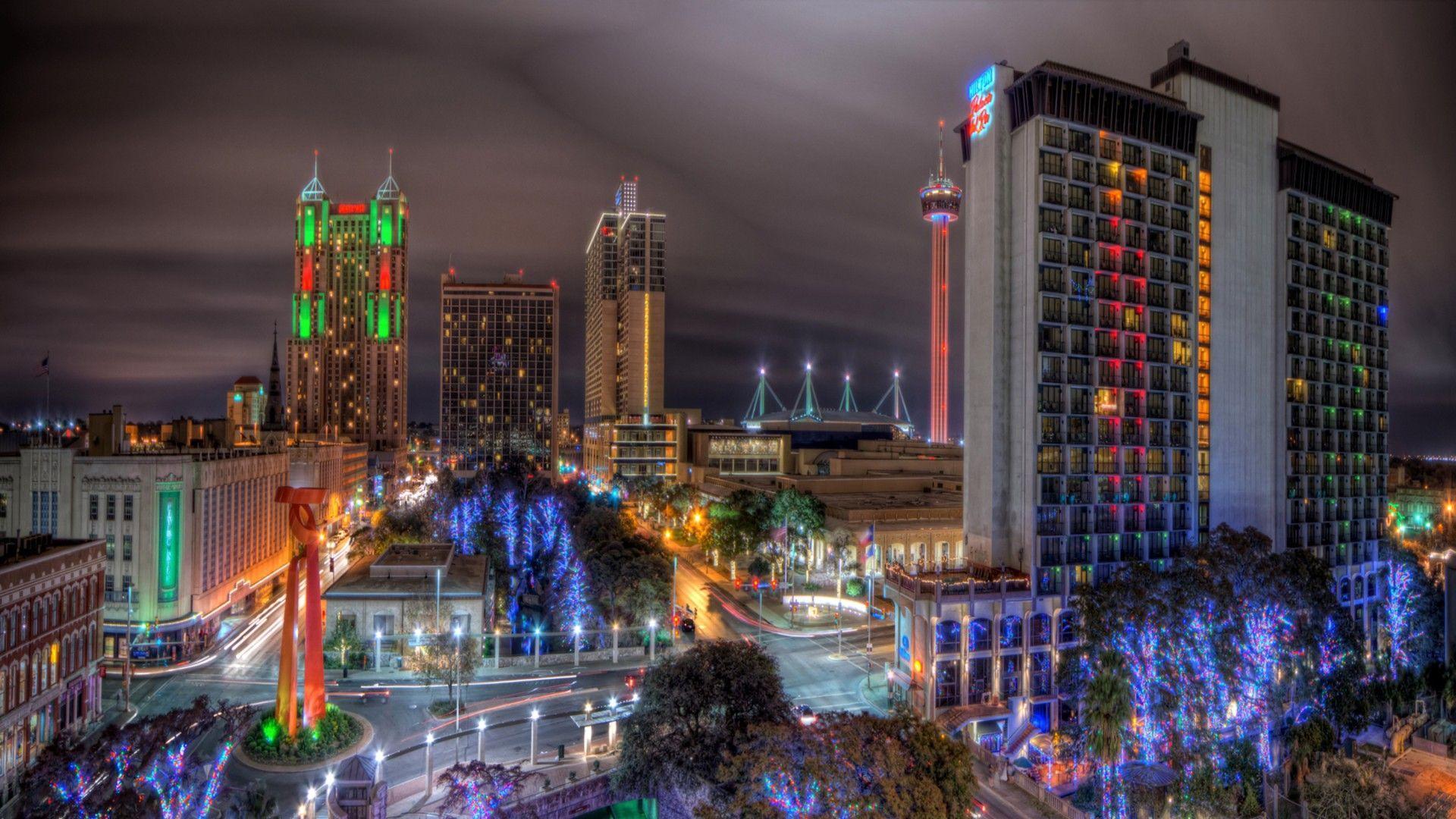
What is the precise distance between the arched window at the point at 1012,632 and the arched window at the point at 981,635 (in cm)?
116

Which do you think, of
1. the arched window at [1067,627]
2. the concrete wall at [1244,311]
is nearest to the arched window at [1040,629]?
the arched window at [1067,627]

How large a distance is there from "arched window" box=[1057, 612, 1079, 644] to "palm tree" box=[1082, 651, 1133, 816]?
1614 cm

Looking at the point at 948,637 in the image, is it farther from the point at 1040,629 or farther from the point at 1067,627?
the point at 1067,627

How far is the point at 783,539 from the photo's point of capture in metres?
91.7

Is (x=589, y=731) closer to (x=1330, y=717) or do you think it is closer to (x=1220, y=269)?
(x=1330, y=717)

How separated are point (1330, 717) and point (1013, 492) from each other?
22.3m

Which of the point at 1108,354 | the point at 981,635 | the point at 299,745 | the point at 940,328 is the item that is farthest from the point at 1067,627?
the point at 940,328

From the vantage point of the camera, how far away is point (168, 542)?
213ft

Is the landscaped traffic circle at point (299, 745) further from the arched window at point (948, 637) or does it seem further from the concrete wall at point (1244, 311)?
the concrete wall at point (1244, 311)

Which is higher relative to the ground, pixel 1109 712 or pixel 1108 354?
pixel 1108 354

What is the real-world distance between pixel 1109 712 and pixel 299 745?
4163cm

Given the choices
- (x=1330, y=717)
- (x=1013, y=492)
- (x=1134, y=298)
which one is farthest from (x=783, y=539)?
(x=1330, y=717)

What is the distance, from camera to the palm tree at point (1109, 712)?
39.1 m

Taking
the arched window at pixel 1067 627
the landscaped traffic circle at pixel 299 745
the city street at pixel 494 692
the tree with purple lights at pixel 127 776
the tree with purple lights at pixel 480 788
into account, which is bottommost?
the city street at pixel 494 692
